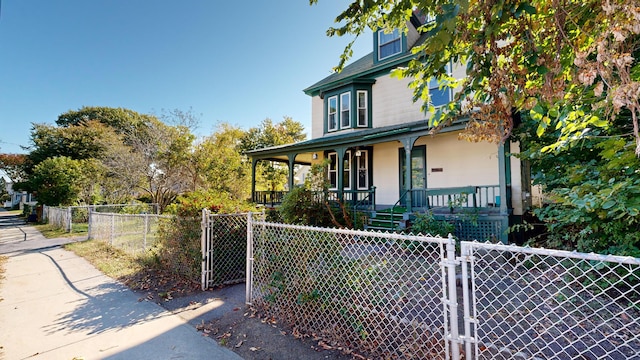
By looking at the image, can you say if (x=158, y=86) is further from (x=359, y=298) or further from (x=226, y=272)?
(x=359, y=298)

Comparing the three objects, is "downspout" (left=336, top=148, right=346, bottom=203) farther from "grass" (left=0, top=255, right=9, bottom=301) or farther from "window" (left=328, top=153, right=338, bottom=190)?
"grass" (left=0, top=255, right=9, bottom=301)

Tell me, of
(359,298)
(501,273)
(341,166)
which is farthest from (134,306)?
(341,166)

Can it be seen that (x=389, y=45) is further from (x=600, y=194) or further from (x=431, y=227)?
(x=600, y=194)

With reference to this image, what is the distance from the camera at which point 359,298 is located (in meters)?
3.17

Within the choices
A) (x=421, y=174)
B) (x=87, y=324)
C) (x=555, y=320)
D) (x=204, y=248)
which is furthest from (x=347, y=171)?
(x=87, y=324)

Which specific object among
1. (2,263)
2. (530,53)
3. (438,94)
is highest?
(438,94)

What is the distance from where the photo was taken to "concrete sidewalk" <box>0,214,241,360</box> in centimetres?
325

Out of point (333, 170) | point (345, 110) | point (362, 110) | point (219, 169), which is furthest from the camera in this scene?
point (219, 169)

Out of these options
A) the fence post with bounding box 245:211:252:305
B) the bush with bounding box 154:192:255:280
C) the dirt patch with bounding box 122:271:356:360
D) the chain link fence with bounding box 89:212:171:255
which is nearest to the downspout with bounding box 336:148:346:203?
the bush with bounding box 154:192:255:280

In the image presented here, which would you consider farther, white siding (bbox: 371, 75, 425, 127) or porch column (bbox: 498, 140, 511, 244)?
white siding (bbox: 371, 75, 425, 127)

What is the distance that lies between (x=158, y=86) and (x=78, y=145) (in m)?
18.0

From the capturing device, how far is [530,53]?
311 centimetres

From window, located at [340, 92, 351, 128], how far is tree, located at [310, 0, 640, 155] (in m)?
9.32

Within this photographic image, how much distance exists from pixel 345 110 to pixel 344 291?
11.3m
